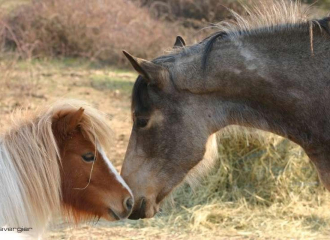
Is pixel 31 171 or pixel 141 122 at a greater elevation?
pixel 141 122

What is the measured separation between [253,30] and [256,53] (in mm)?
185

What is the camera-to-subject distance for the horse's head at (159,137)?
4.18m

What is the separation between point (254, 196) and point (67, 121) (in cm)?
333

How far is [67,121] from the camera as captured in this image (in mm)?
4062

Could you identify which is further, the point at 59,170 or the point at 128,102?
the point at 128,102

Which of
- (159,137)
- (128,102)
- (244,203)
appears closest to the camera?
(159,137)

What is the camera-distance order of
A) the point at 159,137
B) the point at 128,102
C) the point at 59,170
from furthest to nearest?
1. the point at 128,102
2. the point at 159,137
3. the point at 59,170

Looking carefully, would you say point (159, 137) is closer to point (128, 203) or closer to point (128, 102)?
point (128, 203)

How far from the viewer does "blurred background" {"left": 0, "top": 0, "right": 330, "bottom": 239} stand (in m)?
6.15

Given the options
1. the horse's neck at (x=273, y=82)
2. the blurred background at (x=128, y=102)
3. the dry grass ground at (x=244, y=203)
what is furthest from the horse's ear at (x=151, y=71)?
the dry grass ground at (x=244, y=203)

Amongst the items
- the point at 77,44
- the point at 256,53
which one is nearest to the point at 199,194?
the point at 256,53

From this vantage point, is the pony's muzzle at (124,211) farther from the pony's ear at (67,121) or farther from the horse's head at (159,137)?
the pony's ear at (67,121)

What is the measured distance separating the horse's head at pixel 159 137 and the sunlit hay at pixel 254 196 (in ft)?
6.31

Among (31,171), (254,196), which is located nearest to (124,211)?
(31,171)
